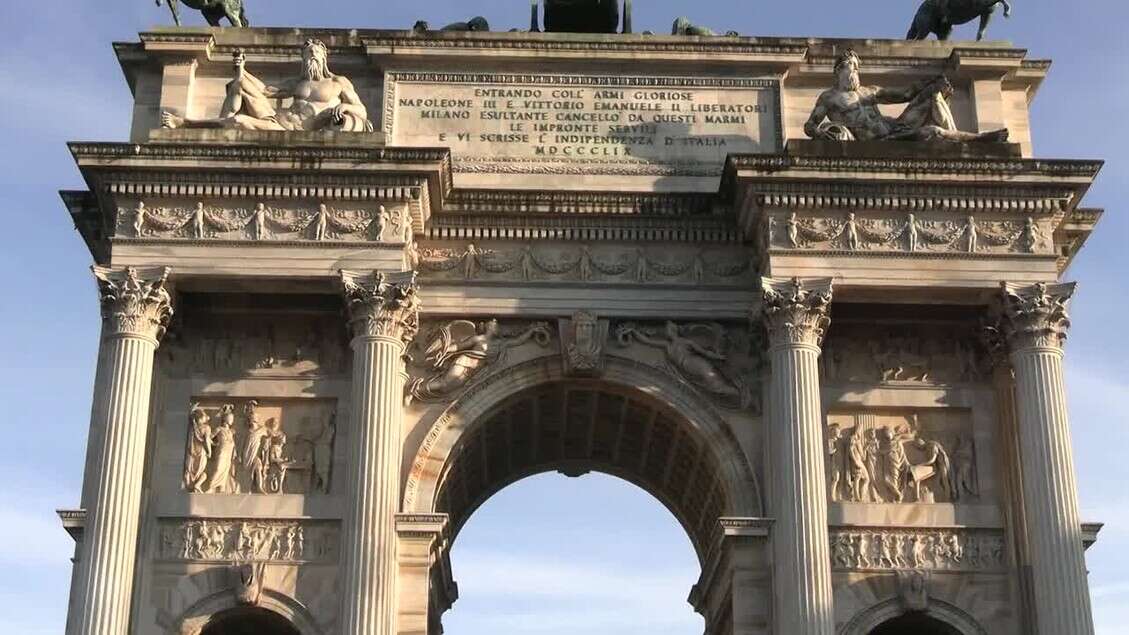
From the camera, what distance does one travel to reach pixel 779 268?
27969 millimetres

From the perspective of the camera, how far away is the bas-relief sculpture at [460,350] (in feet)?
94.5

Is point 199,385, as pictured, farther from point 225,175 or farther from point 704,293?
point 704,293

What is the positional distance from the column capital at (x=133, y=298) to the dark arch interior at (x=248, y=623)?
4607 millimetres

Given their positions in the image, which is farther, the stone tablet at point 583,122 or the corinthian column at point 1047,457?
the stone tablet at point 583,122

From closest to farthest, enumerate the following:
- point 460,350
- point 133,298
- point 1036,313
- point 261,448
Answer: point 133,298, point 1036,313, point 261,448, point 460,350

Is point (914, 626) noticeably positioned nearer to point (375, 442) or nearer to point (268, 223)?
point (375, 442)

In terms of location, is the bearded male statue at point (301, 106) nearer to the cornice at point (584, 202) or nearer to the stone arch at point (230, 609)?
the cornice at point (584, 202)

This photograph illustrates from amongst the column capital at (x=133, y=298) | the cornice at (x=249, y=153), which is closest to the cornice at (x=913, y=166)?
the cornice at (x=249, y=153)

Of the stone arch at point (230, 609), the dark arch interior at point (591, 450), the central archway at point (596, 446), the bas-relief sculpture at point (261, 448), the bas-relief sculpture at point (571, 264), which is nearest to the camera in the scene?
the stone arch at point (230, 609)

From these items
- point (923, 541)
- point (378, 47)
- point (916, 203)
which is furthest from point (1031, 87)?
point (378, 47)

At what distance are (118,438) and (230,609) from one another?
3206mm

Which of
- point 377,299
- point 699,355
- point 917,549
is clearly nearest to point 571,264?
point 699,355

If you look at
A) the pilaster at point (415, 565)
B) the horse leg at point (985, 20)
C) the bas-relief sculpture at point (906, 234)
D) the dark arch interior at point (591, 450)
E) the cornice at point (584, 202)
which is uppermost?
the horse leg at point (985, 20)

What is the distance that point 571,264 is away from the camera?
96.7ft
